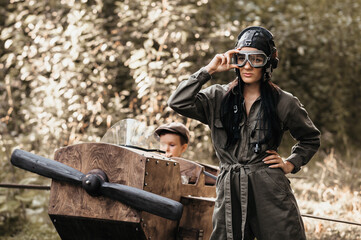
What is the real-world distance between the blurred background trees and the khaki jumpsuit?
377 centimetres

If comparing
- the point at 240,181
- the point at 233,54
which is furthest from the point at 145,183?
the point at 233,54

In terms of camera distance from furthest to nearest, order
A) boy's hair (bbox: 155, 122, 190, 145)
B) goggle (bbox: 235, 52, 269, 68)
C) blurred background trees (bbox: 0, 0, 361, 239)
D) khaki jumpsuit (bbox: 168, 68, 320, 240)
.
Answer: blurred background trees (bbox: 0, 0, 361, 239) → boy's hair (bbox: 155, 122, 190, 145) → goggle (bbox: 235, 52, 269, 68) → khaki jumpsuit (bbox: 168, 68, 320, 240)

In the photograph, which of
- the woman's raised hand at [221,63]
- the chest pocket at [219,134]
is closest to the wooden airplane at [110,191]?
the chest pocket at [219,134]

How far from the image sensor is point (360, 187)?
6.55 meters

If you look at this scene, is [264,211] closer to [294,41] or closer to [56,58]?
[56,58]

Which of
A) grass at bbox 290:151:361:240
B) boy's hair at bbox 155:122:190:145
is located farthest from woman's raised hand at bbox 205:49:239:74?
grass at bbox 290:151:361:240

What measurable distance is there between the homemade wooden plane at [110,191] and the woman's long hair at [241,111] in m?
0.48

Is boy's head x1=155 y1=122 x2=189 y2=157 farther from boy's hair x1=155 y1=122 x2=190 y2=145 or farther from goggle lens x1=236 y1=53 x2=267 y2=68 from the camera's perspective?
goggle lens x1=236 y1=53 x2=267 y2=68

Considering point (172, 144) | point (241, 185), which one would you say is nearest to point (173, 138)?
point (172, 144)

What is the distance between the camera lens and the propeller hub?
3199 millimetres

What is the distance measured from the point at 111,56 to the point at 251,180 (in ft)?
17.1

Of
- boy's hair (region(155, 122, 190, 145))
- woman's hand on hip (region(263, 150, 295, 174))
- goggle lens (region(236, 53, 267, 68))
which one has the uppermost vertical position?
goggle lens (region(236, 53, 267, 68))

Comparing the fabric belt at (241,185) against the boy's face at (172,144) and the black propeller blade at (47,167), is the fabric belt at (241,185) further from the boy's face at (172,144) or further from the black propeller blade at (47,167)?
the boy's face at (172,144)

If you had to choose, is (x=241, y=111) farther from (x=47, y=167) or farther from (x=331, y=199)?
(x=331, y=199)
